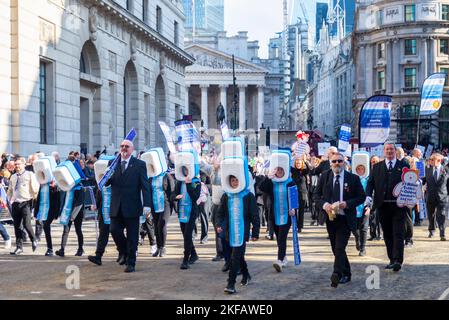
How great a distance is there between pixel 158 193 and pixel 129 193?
1.78 meters

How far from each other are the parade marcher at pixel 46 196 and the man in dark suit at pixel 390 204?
5999mm

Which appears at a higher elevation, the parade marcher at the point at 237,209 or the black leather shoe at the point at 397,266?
the parade marcher at the point at 237,209

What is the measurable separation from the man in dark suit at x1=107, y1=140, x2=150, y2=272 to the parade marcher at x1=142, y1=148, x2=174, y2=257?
1499 millimetres

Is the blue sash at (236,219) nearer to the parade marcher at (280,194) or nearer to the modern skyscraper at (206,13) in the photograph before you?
the parade marcher at (280,194)

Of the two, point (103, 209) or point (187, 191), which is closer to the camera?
point (187, 191)

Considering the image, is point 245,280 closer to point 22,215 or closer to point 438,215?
point 22,215

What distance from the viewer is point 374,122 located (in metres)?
15.7

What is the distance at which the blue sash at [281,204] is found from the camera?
10.9m

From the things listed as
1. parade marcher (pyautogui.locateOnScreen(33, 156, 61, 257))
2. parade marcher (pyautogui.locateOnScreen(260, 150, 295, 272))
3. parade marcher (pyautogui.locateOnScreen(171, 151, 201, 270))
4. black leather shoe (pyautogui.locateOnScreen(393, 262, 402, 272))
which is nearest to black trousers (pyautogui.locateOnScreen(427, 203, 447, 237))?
black leather shoe (pyautogui.locateOnScreen(393, 262, 402, 272))

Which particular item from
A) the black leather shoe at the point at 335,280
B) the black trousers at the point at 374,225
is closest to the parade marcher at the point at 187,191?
the black leather shoe at the point at 335,280

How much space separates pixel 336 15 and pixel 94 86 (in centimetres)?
12406

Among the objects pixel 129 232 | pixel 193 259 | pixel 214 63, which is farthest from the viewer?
pixel 214 63

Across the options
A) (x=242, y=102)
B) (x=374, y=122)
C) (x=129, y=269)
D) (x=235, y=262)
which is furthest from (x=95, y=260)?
(x=242, y=102)
